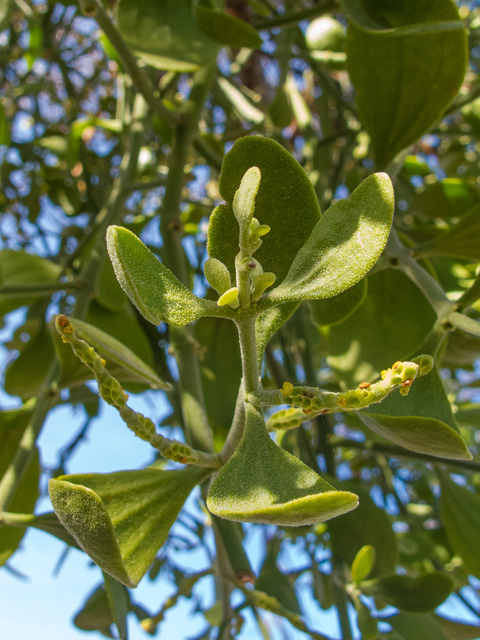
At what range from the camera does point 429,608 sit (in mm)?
523

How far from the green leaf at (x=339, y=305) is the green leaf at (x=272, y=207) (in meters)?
0.10

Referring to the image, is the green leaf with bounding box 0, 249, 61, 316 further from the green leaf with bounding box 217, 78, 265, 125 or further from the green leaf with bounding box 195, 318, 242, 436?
the green leaf with bounding box 217, 78, 265, 125

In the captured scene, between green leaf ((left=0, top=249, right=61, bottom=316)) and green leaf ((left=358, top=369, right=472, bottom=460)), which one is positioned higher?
green leaf ((left=0, top=249, right=61, bottom=316))

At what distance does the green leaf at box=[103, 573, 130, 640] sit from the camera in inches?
15.6

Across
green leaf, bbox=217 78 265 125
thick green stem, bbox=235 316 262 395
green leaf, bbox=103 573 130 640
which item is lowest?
green leaf, bbox=103 573 130 640

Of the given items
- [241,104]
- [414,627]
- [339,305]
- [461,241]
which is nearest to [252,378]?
[339,305]

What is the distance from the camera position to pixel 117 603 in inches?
15.9

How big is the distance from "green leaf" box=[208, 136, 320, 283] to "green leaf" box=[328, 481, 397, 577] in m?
0.34

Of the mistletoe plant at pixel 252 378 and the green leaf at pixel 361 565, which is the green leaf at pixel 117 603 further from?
the green leaf at pixel 361 565

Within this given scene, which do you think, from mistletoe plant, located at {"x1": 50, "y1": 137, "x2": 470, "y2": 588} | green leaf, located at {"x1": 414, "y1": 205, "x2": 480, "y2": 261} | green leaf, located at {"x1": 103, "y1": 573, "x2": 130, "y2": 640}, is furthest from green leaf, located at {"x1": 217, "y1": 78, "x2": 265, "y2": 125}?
green leaf, located at {"x1": 103, "y1": 573, "x2": 130, "y2": 640}

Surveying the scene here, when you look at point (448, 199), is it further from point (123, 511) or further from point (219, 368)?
point (123, 511)

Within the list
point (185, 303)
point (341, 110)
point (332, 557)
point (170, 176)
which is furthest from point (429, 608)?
point (341, 110)

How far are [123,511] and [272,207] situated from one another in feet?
0.63

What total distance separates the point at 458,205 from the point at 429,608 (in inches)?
17.3
